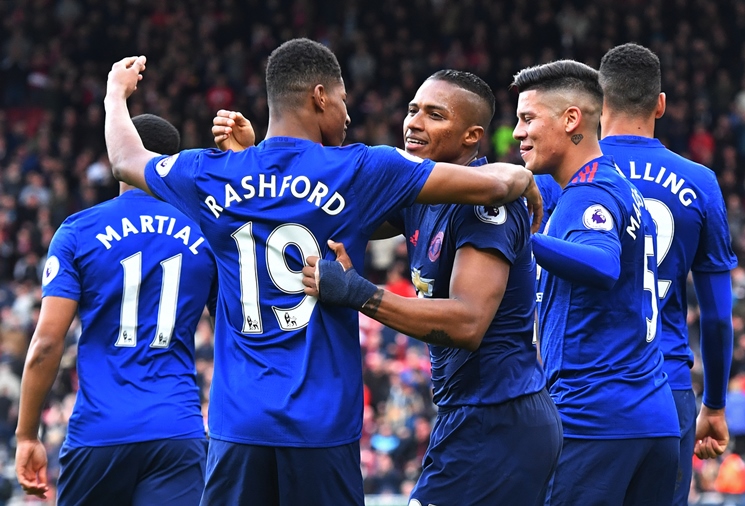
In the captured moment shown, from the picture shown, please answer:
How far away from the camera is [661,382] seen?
4660 mm

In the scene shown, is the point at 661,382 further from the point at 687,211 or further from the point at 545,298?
the point at 687,211

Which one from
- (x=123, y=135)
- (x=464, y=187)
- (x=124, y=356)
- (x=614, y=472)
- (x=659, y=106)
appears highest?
(x=659, y=106)

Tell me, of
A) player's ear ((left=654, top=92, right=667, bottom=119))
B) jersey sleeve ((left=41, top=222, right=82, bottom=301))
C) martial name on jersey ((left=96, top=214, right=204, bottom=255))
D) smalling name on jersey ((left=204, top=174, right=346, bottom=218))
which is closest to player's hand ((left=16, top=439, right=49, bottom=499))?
jersey sleeve ((left=41, top=222, right=82, bottom=301))

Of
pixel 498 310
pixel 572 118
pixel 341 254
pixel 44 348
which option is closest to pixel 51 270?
pixel 44 348

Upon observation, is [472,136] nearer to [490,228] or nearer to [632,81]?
[490,228]

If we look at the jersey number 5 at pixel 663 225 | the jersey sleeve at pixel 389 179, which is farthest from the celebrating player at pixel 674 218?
the jersey sleeve at pixel 389 179

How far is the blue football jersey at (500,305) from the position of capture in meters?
4.09

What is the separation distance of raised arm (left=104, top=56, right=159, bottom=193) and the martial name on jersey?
88cm

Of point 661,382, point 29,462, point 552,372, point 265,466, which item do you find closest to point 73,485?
point 29,462

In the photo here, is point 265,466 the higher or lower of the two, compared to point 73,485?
higher

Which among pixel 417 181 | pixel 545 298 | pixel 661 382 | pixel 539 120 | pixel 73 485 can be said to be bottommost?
pixel 73 485

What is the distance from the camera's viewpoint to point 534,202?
428cm

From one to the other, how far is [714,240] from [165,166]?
279 cm

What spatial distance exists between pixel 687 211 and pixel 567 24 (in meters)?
18.1
